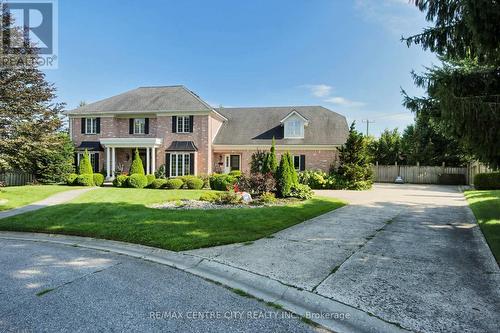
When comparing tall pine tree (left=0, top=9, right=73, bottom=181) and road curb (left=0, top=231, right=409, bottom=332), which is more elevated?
tall pine tree (left=0, top=9, right=73, bottom=181)

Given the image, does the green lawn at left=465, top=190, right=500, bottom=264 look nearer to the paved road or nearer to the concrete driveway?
the concrete driveway

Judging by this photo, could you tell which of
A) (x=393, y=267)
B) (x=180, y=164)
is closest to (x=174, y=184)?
(x=180, y=164)

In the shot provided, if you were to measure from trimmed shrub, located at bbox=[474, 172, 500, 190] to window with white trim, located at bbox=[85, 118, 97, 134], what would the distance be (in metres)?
30.3

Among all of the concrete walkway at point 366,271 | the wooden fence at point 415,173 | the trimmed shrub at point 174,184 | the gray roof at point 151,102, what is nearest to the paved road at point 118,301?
the concrete walkway at point 366,271

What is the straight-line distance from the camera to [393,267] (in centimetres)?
507

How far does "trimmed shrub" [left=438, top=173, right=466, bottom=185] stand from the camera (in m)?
28.5

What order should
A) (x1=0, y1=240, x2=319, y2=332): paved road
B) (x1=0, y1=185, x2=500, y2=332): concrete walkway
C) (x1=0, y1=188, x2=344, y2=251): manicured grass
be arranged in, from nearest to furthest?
(x1=0, y1=240, x2=319, y2=332): paved road, (x1=0, y1=185, x2=500, y2=332): concrete walkway, (x1=0, y1=188, x2=344, y2=251): manicured grass

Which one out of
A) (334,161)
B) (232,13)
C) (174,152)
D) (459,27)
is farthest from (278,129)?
(459,27)

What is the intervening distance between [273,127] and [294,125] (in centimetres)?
229

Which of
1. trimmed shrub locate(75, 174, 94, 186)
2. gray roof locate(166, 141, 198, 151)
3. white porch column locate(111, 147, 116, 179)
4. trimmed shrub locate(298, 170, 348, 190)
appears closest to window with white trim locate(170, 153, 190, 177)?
gray roof locate(166, 141, 198, 151)

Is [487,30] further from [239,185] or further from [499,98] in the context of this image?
[239,185]

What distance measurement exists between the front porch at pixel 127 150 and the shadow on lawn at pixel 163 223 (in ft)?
48.7

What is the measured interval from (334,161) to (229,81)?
11.7m

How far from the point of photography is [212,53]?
20406mm
